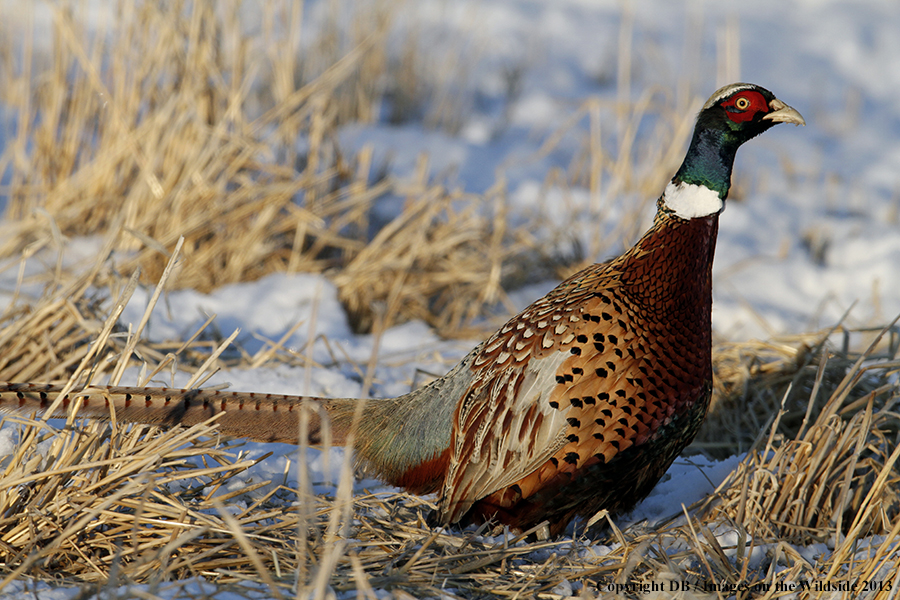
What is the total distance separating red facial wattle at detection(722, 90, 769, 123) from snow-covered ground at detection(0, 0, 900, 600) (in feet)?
3.13

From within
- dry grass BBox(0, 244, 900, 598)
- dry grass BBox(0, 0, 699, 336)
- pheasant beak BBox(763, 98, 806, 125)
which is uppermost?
pheasant beak BBox(763, 98, 806, 125)

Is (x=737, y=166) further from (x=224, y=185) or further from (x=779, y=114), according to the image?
(x=779, y=114)

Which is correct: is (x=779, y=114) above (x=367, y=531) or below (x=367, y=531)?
above

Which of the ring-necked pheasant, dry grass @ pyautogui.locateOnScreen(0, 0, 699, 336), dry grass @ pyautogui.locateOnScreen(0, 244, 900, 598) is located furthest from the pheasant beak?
dry grass @ pyautogui.locateOnScreen(0, 0, 699, 336)

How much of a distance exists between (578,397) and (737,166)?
187 inches

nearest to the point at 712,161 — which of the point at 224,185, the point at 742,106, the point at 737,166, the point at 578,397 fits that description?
the point at 742,106

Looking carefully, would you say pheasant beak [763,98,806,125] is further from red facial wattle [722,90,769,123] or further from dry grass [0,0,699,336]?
dry grass [0,0,699,336]

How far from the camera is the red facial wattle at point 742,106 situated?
6.32 ft

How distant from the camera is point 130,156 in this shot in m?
3.49

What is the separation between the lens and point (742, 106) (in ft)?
6.32

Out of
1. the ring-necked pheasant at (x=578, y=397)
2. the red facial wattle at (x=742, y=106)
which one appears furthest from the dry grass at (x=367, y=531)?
Answer: the red facial wattle at (x=742, y=106)

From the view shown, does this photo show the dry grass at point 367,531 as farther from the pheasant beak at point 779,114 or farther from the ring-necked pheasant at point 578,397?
the pheasant beak at point 779,114

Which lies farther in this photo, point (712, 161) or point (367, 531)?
point (712, 161)

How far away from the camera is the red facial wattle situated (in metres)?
1.93
